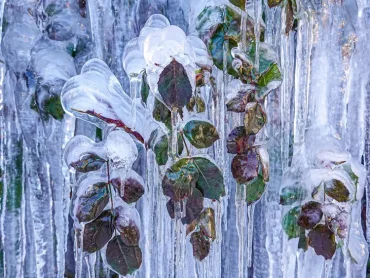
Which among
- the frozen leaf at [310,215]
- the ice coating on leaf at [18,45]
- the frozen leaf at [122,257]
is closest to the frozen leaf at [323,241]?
the frozen leaf at [310,215]

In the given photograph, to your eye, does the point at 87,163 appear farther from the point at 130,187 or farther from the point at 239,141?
the point at 239,141

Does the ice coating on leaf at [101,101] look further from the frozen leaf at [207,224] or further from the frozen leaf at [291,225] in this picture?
the frozen leaf at [291,225]

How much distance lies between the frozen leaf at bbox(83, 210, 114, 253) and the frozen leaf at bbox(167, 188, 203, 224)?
0.38 ft

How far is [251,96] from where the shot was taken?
82cm

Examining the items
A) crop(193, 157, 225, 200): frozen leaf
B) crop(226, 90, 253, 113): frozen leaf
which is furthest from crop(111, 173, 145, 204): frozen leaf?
crop(226, 90, 253, 113): frozen leaf

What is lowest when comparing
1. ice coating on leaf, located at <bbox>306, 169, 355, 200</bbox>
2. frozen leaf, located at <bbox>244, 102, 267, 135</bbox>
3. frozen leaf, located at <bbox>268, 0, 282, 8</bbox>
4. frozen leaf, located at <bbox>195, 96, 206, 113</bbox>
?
ice coating on leaf, located at <bbox>306, 169, 355, 200</bbox>

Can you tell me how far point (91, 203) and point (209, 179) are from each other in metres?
0.21

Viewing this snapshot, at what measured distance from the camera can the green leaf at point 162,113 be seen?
0.79 metres

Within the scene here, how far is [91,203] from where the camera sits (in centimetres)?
81

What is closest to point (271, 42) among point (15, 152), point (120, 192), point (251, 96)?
point (251, 96)

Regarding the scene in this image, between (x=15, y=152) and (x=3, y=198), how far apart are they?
9 cm

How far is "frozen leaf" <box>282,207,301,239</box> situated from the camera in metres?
0.90

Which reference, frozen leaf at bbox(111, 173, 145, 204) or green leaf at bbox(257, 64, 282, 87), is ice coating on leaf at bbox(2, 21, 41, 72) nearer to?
frozen leaf at bbox(111, 173, 145, 204)

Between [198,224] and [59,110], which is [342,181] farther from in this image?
[59,110]
